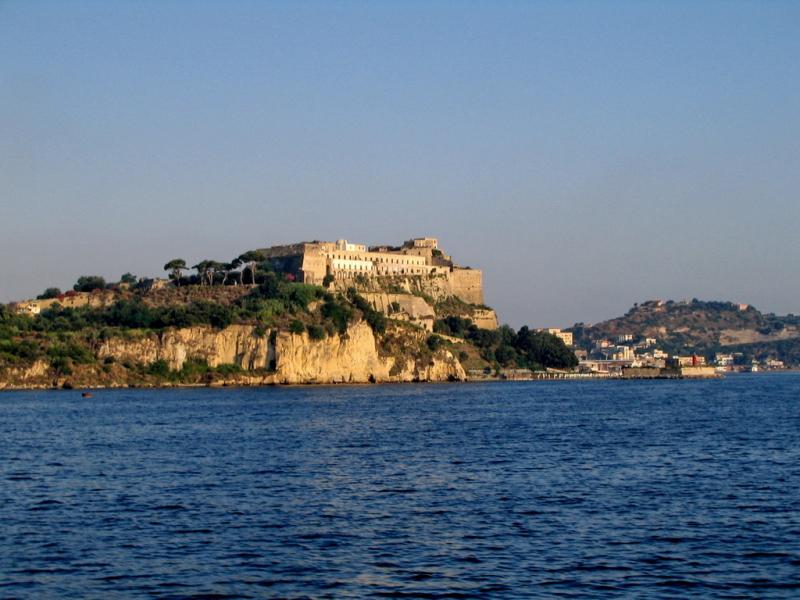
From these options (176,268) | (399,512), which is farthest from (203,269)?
(399,512)

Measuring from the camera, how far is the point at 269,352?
374 feet

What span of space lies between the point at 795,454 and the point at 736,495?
448 inches

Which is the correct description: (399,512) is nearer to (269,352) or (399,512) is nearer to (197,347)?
(197,347)

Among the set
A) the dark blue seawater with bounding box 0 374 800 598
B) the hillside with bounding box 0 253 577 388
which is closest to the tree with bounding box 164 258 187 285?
the hillside with bounding box 0 253 577 388

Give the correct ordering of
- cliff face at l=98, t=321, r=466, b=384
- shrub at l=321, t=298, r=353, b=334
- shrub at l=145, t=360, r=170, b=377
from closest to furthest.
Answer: shrub at l=145, t=360, r=170, b=377, cliff face at l=98, t=321, r=466, b=384, shrub at l=321, t=298, r=353, b=334

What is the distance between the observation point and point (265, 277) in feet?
436

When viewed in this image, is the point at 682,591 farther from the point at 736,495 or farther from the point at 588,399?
the point at 588,399

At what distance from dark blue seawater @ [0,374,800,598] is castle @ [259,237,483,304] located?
86.5 metres

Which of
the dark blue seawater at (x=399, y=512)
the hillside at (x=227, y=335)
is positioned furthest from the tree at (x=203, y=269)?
the dark blue seawater at (x=399, y=512)

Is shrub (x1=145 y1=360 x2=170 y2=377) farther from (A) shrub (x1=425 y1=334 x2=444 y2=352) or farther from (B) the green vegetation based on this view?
(B) the green vegetation

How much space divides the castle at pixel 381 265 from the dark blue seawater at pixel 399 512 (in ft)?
284

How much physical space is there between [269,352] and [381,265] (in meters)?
38.5

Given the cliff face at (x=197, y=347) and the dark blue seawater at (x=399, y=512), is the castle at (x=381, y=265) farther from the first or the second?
the dark blue seawater at (x=399, y=512)

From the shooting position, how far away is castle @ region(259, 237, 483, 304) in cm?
13725
